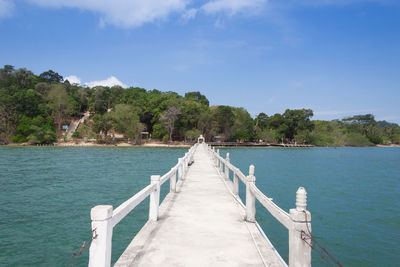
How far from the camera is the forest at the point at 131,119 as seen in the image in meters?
71.5

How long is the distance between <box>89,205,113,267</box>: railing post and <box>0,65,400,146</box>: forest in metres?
71.1

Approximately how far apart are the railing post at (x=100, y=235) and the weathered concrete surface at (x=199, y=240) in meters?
0.96

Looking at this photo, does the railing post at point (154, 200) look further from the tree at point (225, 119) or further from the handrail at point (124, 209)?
the tree at point (225, 119)

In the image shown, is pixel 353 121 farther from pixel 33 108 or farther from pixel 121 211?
pixel 121 211

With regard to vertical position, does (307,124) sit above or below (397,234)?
above

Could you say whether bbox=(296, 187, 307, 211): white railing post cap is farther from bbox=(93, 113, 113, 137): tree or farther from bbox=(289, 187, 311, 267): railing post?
bbox=(93, 113, 113, 137): tree

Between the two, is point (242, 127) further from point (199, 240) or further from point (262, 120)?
point (199, 240)

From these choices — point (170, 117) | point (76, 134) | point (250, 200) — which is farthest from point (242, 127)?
point (250, 200)

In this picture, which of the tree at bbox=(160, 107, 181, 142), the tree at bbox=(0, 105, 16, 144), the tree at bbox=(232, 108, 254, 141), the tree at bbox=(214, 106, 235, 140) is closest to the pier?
the tree at bbox=(160, 107, 181, 142)

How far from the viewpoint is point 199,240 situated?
16.1 feet

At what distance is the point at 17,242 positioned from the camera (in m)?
8.34

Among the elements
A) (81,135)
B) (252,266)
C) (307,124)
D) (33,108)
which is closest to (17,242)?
(252,266)

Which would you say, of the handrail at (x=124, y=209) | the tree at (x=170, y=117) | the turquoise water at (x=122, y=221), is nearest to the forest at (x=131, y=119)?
the tree at (x=170, y=117)

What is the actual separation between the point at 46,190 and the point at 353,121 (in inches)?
5613
